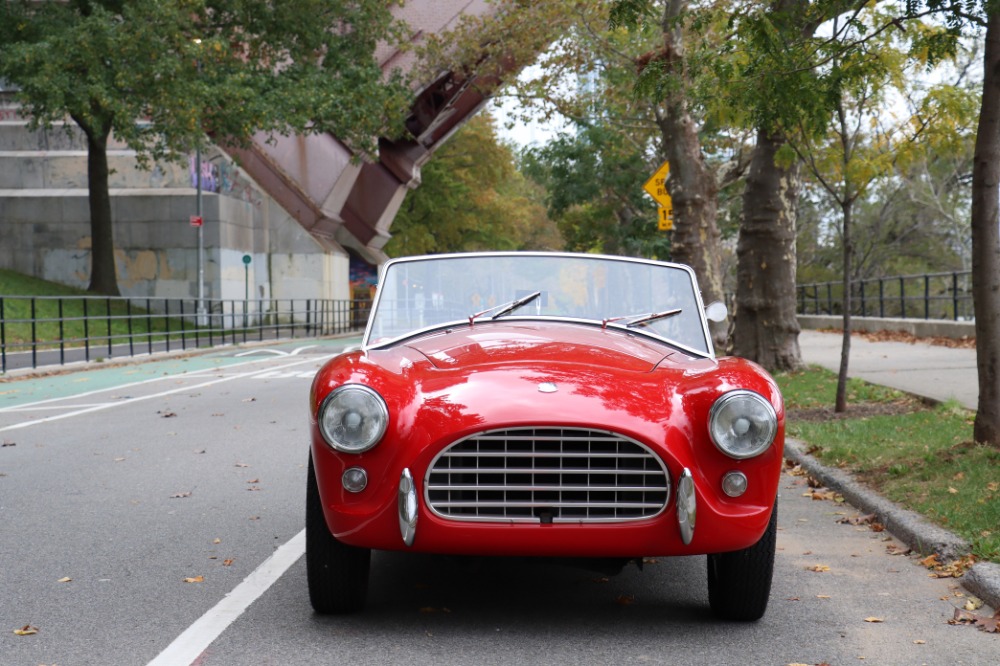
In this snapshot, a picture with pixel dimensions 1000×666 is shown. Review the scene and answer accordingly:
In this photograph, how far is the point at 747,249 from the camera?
15336 mm

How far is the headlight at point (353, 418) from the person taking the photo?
14.2 feet

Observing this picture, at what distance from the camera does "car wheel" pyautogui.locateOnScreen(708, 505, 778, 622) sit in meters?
4.50

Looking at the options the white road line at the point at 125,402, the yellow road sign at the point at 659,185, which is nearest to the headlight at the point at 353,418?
the white road line at the point at 125,402

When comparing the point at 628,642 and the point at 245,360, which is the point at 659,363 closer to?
the point at 628,642

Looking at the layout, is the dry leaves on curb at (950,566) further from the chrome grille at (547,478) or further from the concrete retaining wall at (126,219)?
the concrete retaining wall at (126,219)

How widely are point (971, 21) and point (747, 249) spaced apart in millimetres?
7689

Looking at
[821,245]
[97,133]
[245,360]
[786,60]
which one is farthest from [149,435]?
[821,245]

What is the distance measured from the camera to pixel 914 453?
26.6 feet

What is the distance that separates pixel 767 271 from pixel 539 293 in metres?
9.81

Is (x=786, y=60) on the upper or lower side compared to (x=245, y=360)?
upper

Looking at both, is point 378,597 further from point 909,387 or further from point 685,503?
point 909,387

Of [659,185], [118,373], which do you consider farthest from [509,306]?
[659,185]

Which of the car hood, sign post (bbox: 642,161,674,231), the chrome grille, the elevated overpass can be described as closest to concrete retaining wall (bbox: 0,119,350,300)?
the elevated overpass

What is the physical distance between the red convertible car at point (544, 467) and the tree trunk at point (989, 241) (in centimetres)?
359
